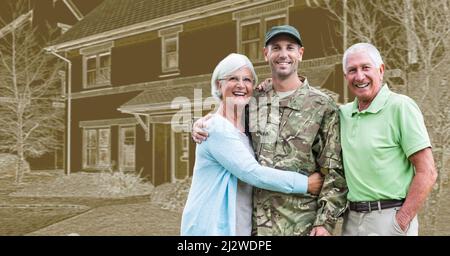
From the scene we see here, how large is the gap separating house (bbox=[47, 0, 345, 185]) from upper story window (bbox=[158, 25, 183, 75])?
20 millimetres

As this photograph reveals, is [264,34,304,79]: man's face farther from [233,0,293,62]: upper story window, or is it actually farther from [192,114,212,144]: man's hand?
[233,0,293,62]: upper story window

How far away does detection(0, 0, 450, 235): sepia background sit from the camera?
20.0 ft

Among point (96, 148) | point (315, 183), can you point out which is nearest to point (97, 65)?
point (96, 148)

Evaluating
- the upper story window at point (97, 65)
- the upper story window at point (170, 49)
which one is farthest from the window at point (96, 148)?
the upper story window at point (170, 49)

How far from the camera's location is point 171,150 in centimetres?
914

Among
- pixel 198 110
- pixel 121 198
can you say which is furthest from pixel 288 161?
pixel 121 198

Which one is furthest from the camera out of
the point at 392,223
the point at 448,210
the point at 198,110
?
the point at 198,110

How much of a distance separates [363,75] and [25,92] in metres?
9.95

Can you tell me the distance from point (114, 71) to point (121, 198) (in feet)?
10.8

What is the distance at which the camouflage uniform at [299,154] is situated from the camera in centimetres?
241

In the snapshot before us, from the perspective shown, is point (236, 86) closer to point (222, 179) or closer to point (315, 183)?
point (222, 179)

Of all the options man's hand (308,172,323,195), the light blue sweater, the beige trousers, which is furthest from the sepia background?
the light blue sweater

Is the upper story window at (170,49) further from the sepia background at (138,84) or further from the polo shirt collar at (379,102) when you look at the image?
the polo shirt collar at (379,102)
